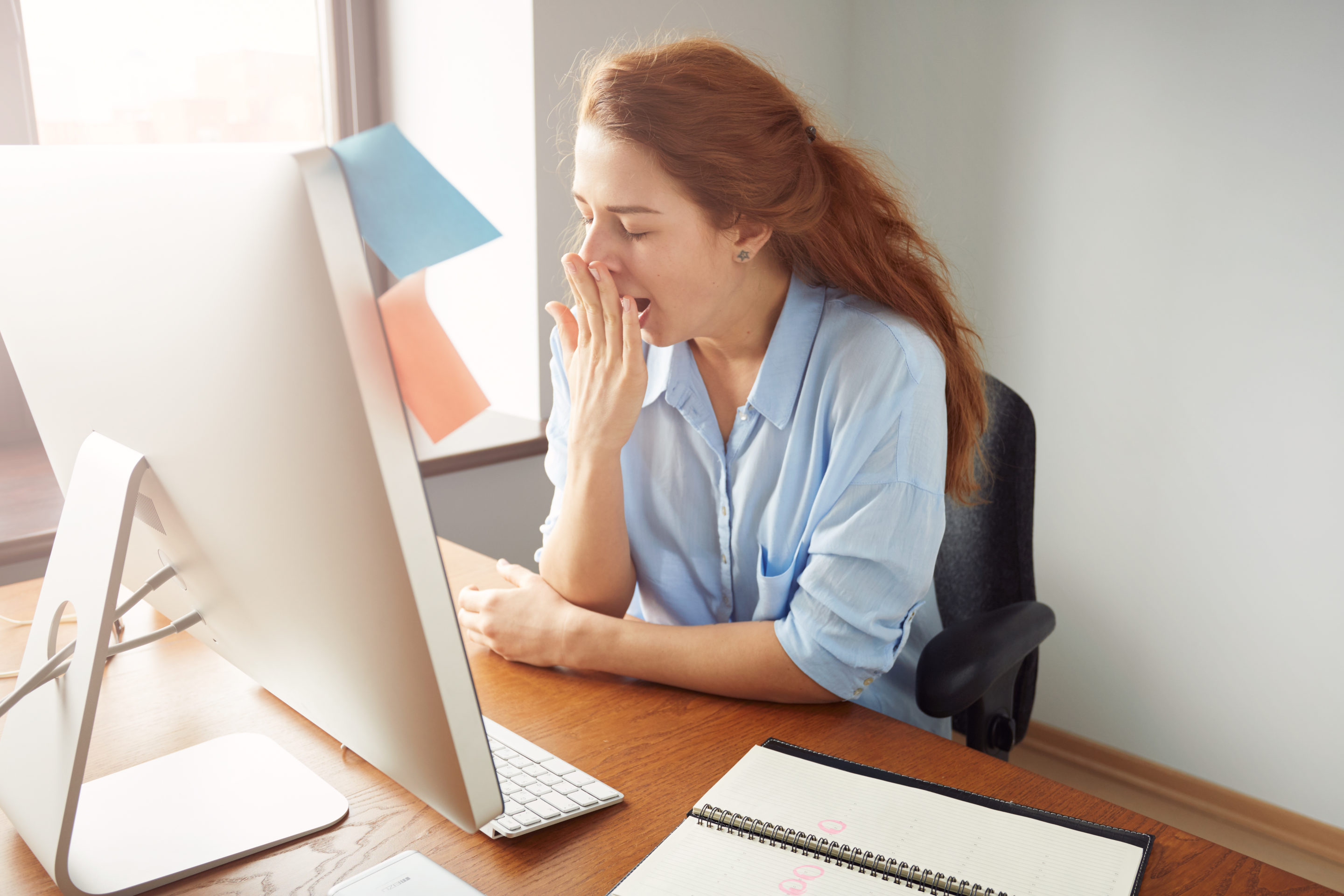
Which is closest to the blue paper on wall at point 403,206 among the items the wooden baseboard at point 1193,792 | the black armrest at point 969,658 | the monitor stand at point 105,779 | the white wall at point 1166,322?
the monitor stand at point 105,779

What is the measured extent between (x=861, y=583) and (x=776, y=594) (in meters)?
0.13

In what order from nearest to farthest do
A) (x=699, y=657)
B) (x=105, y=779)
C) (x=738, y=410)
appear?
(x=105, y=779)
(x=699, y=657)
(x=738, y=410)

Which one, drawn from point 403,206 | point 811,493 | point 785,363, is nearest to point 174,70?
point 785,363

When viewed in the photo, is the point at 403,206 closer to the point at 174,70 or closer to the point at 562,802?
the point at 562,802

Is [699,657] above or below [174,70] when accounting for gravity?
below

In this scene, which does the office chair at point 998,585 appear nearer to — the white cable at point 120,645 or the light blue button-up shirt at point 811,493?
the light blue button-up shirt at point 811,493

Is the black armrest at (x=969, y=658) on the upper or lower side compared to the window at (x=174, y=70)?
lower

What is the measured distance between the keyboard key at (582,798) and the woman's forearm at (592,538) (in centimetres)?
36

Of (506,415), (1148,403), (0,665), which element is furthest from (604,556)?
(1148,403)

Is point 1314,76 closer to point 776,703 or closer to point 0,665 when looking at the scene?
point 776,703

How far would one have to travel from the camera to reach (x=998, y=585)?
1217 mm

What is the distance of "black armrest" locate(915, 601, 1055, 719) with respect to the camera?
1.01 m

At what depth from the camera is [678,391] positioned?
1.12m

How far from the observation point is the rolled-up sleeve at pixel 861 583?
2.87 feet
